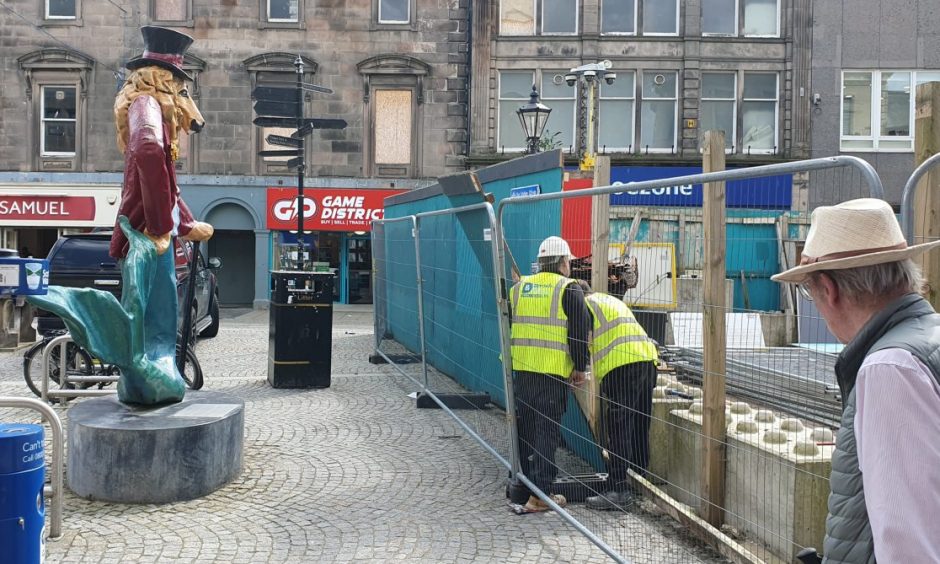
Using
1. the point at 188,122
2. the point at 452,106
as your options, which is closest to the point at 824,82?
the point at 452,106

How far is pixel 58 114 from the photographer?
80.3 ft

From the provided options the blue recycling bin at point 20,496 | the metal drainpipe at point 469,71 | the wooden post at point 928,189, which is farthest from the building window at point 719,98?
the blue recycling bin at point 20,496

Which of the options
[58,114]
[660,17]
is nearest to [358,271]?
[58,114]

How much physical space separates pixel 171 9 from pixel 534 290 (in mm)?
22537

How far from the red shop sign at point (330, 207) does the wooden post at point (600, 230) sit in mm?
18429

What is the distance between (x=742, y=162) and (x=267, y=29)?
14152 mm

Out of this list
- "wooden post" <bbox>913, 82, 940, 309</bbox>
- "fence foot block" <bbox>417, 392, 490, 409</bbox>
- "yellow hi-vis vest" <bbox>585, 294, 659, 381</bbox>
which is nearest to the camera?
"wooden post" <bbox>913, 82, 940, 309</bbox>

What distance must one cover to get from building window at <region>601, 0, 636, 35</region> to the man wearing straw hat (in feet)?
78.2

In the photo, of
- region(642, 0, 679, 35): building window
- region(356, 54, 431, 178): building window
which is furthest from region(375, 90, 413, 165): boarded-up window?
region(642, 0, 679, 35): building window

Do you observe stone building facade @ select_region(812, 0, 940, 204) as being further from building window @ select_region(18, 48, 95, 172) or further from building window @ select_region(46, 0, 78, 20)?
building window @ select_region(46, 0, 78, 20)

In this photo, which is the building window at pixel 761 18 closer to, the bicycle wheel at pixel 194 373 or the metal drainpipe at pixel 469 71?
the metal drainpipe at pixel 469 71

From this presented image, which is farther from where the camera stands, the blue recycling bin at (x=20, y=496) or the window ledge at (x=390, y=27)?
the window ledge at (x=390, y=27)

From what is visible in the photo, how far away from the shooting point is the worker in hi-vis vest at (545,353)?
536 centimetres

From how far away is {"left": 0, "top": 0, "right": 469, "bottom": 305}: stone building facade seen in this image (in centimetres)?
2428
